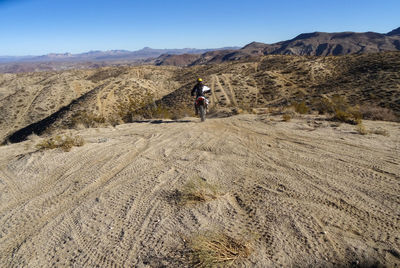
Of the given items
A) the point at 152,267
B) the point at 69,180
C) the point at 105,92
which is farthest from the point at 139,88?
the point at 152,267

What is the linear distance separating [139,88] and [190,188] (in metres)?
35.2

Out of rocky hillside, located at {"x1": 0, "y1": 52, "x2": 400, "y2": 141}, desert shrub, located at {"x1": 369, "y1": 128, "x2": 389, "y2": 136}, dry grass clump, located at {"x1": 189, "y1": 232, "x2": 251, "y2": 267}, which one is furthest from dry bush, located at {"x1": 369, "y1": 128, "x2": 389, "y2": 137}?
rocky hillside, located at {"x1": 0, "y1": 52, "x2": 400, "y2": 141}

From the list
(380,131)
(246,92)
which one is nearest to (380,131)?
(380,131)

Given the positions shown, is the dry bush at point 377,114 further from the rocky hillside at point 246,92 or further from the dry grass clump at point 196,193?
the rocky hillside at point 246,92

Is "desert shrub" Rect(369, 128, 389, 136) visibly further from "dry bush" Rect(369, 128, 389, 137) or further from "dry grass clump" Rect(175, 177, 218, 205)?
"dry grass clump" Rect(175, 177, 218, 205)

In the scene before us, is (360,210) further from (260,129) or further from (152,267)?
(260,129)

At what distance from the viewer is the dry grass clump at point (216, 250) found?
9.75 feet

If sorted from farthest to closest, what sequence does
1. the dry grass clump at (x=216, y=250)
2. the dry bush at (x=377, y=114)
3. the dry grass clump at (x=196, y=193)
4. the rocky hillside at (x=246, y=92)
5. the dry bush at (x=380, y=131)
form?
the rocky hillside at (x=246, y=92) → the dry bush at (x=377, y=114) → the dry bush at (x=380, y=131) → the dry grass clump at (x=196, y=193) → the dry grass clump at (x=216, y=250)

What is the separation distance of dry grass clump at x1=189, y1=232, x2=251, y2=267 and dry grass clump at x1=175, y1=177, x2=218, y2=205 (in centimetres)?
93

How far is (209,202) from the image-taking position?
430 cm

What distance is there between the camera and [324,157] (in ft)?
19.4

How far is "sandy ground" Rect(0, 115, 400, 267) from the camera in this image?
10.7 ft

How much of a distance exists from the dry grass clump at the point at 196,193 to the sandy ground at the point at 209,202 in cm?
14

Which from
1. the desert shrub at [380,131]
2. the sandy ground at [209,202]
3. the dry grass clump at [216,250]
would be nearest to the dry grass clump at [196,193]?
the sandy ground at [209,202]
